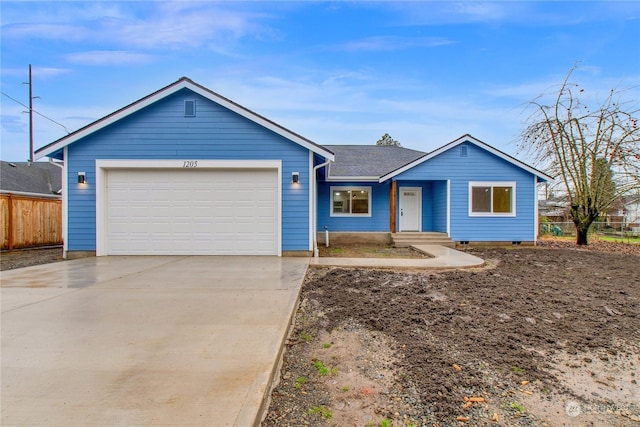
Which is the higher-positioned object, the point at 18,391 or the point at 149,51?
the point at 149,51

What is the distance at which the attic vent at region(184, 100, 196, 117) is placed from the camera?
863cm

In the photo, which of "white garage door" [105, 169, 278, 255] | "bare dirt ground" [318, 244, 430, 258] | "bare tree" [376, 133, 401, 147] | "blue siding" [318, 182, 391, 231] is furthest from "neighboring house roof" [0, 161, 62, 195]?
"bare tree" [376, 133, 401, 147]

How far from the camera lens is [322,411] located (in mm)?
2100

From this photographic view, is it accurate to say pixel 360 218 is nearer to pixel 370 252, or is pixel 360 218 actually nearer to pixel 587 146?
pixel 370 252

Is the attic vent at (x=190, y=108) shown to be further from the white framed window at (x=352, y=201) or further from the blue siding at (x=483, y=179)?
the blue siding at (x=483, y=179)

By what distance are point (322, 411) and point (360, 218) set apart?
36.3 feet

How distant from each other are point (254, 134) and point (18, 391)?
7420 millimetres

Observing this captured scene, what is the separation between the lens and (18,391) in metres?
2.14

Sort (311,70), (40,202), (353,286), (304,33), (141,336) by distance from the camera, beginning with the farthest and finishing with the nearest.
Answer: (311,70) → (304,33) → (40,202) → (353,286) → (141,336)

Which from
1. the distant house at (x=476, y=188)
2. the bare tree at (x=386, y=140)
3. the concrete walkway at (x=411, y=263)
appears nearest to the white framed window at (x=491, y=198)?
the distant house at (x=476, y=188)

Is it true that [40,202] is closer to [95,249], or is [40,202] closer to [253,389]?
[95,249]

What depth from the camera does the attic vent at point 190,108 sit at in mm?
8633

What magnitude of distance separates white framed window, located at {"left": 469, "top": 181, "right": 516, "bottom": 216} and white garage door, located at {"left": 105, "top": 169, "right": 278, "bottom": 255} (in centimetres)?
780

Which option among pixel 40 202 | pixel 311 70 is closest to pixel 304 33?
pixel 311 70
